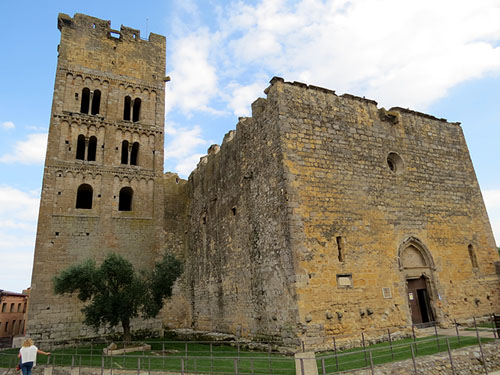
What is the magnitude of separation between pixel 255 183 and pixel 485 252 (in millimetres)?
10785

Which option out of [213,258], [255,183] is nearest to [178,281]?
[213,258]

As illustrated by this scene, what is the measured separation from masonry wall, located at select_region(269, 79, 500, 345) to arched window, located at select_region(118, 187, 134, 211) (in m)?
12.2

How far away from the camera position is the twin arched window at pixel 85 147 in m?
20.3

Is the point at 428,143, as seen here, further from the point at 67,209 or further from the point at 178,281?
the point at 67,209

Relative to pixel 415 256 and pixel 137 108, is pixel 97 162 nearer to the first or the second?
pixel 137 108

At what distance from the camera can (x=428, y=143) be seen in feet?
52.5

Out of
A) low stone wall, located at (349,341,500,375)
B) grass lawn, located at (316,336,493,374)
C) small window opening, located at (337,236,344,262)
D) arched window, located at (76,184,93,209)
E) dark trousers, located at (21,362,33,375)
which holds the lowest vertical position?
low stone wall, located at (349,341,500,375)

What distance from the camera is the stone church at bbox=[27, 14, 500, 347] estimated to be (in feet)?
38.9

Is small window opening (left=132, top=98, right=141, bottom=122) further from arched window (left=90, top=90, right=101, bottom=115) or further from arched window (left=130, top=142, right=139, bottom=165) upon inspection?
arched window (left=90, top=90, right=101, bottom=115)

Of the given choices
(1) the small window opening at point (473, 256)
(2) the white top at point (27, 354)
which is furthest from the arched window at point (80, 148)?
(1) the small window opening at point (473, 256)

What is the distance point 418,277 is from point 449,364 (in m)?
5.08

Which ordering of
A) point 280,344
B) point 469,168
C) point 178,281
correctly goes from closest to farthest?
point 280,344, point 469,168, point 178,281

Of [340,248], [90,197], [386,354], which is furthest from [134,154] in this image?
[386,354]

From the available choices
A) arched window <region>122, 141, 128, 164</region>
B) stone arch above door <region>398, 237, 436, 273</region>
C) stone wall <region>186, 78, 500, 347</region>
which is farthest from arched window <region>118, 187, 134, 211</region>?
stone arch above door <region>398, 237, 436, 273</region>
